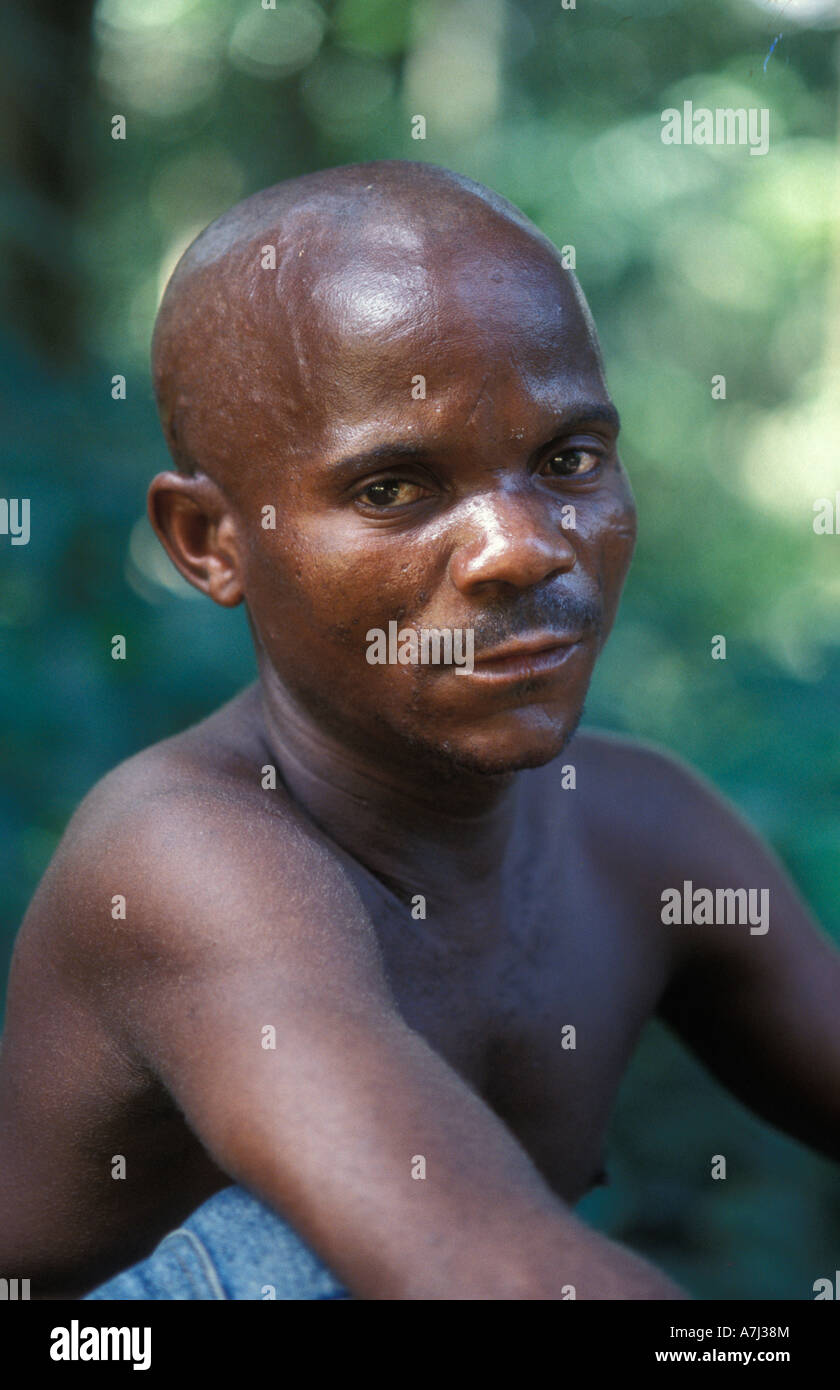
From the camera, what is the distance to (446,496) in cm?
149

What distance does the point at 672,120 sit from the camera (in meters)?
3.66

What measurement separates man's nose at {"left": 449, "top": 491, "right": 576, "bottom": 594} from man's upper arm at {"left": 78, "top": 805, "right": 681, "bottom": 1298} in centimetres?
32

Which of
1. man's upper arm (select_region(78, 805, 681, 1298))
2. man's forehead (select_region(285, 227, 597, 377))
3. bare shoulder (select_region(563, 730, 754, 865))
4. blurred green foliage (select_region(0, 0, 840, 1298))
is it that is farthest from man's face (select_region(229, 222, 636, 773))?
blurred green foliage (select_region(0, 0, 840, 1298))

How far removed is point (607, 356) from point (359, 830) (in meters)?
3.14

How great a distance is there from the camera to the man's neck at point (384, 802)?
5.44 feet

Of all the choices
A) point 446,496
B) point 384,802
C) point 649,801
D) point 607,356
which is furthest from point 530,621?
point 607,356

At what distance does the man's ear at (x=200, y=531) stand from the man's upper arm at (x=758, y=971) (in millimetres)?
714

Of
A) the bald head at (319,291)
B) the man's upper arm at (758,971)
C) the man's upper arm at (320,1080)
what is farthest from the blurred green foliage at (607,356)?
the man's upper arm at (320,1080)

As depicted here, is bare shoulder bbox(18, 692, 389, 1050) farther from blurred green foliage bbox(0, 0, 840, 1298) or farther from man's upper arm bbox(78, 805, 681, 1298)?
blurred green foliage bbox(0, 0, 840, 1298)

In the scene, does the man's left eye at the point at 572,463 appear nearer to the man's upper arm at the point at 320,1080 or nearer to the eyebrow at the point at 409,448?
the eyebrow at the point at 409,448

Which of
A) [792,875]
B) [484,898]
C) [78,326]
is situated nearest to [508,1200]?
[484,898]

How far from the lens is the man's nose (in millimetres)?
1425

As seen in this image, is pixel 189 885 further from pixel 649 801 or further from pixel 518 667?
pixel 649 801

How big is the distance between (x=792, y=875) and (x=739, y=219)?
2462 millimetres
